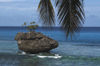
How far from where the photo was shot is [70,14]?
285 centimetres

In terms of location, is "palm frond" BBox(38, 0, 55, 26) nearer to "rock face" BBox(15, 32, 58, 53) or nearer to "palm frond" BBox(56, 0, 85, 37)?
"palm frond" BBox(56, 0, 85, 37)

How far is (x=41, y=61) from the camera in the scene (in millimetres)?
25328

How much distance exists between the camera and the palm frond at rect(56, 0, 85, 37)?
2826 mm

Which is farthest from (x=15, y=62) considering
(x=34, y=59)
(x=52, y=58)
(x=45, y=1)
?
(x=45, y=1)

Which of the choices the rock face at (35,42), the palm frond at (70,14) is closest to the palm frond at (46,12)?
the palm frond at (70,14)

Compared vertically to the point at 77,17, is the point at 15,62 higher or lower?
lower

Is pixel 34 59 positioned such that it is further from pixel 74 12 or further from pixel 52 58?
pixel 74 12

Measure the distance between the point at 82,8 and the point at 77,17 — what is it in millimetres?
117

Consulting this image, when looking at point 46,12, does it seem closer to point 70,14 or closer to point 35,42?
point 70,14

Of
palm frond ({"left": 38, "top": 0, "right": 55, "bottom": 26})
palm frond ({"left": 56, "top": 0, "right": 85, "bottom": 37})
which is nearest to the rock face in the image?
palm frond ({"left": 38, "top": 0, "right": 55, "bottom": 26})

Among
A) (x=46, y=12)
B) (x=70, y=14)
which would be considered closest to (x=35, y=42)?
(x=46, y=12)

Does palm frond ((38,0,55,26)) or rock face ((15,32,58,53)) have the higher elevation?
palm frond ((38,0,55,26))

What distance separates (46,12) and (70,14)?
20.9 inches

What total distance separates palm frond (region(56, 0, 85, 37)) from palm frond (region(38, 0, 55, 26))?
398 millimetres
